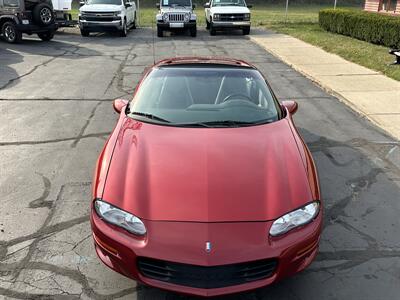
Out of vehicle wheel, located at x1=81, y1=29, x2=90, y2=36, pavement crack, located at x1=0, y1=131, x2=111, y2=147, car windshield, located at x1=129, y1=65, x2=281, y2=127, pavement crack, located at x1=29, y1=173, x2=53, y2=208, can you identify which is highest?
car windshield, located at x1=129, y1=65, x2=281, y2=127

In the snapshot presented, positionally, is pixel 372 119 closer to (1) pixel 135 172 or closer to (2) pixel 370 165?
(2) pixel 370 165

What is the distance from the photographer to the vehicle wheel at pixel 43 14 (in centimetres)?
1672

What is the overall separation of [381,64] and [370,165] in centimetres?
742

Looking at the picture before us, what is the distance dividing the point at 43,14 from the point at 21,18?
2.79ft

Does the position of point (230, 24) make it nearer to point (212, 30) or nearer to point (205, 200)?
point (212, 30)

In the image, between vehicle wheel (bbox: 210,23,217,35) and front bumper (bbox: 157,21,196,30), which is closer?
front bumper (bbox: 157,21,196,30)

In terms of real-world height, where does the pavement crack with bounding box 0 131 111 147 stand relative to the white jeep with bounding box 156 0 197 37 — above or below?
below

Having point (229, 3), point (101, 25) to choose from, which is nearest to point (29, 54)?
point (101, 25)

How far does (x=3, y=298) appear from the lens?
10.4ft

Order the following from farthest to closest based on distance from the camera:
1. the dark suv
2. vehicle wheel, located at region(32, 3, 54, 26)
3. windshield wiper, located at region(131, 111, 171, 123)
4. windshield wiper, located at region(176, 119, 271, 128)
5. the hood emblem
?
vehicle wheel, located at region(32, 3, 54, 26) < the dark suv < windshield wiper, located at region(131, 111, 171, 123) < windshield wiper, located at region(176, 119, 271, 128) < the hood emblem

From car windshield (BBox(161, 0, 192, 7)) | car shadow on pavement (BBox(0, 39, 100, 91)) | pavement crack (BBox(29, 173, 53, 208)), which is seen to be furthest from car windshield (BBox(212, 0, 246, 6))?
pavement crack (BBox(29, 173, 53, 208))

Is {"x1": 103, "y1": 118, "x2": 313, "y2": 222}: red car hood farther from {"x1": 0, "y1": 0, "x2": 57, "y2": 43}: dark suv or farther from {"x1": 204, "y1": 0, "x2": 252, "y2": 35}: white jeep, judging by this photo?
{"x1": 204, "y1": 0, "x2": 252, "y2": 35}: white jeep

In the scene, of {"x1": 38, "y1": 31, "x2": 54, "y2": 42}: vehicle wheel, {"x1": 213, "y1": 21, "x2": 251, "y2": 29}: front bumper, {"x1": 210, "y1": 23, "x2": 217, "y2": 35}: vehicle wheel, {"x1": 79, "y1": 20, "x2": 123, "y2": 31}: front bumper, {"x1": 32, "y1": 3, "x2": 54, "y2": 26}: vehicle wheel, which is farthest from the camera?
{"x1": 210, "y1": 23, "x2": 217, "y2": 35}: vehicle wheel

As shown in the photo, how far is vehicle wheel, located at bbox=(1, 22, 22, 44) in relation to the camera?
1639 cm
